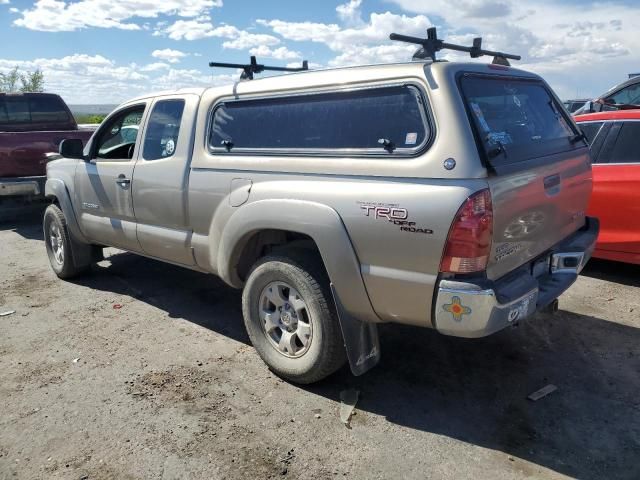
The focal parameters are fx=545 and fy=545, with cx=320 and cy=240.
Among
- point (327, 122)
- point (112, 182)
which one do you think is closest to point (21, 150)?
point (112, 182)

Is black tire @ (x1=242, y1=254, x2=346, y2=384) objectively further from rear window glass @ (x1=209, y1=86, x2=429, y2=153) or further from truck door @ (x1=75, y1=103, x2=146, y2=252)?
truck door @ (x1=75, y1=103, x2=146, y2=252)

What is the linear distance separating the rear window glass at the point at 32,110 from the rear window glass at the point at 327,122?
7321 mm

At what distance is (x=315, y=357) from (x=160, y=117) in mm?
A: 2427

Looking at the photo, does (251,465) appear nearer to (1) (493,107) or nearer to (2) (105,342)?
(2) (105,342)

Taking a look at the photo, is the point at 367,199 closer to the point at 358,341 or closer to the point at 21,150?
the point at 358,341

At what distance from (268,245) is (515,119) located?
6.03 feet

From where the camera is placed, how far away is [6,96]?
9.51 m

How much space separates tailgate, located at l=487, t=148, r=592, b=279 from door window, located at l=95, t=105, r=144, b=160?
11.2 ft

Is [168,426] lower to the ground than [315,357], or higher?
lower

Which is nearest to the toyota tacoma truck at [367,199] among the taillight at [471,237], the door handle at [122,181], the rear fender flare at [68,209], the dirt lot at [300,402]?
the taillight at [471,237]

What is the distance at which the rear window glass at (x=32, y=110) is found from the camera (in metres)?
9.52

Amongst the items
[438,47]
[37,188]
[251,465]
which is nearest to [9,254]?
[37,188]

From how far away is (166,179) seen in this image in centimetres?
428

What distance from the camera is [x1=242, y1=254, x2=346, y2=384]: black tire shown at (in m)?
3.33
